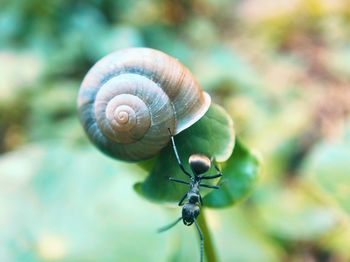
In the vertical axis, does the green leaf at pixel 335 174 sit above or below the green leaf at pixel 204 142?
below

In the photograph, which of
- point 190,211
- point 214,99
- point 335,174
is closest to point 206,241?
point 190,211

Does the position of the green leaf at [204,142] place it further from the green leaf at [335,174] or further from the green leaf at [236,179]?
the green leaf at [335,174]

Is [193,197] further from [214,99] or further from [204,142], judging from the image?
[214,99]

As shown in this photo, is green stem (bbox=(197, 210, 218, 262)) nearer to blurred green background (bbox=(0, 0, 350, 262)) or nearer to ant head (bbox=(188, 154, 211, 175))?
ant head (bbox=(188, 154, 211, 175))

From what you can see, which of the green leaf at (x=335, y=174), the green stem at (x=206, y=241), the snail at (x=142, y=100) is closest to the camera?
the snail at (x=142, y=100)

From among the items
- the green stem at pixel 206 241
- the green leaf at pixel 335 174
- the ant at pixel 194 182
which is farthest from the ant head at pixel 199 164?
the green leaf at pixel 335 174
